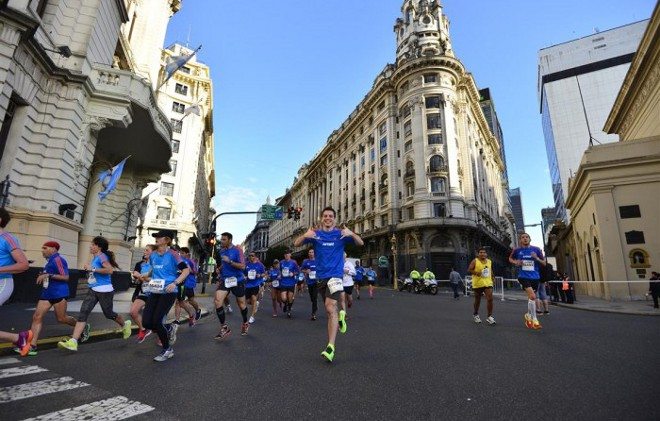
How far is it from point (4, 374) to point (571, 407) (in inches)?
231

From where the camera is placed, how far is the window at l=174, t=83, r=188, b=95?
42.6 meters

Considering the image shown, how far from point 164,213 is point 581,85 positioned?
106627 millimetres

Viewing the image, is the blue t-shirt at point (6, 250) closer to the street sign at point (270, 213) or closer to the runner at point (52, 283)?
the runner at point (52, 283)

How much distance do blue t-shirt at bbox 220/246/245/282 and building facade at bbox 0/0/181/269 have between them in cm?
744

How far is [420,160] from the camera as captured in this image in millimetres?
42844

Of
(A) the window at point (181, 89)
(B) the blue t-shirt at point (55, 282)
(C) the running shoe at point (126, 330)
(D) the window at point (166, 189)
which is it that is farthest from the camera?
(A) the window at point (181, 89)

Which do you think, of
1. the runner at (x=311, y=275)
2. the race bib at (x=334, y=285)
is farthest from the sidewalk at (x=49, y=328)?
the runner at (x=311, y=275)

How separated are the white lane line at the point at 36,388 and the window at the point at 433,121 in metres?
44.8

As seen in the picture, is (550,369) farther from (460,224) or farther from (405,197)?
(405,197)

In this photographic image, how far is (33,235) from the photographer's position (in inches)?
409

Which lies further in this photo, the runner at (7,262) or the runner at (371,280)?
the runner at (371,280)

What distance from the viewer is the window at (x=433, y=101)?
144 feet

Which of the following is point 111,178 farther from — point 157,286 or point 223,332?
point 157,286

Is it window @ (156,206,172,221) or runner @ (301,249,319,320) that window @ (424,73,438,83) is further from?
runner @ (301,249,319,320)
